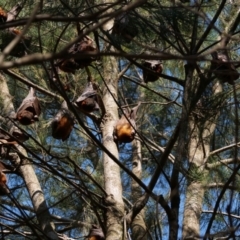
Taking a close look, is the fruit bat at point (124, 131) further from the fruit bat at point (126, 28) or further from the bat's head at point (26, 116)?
the fruit bat at point (126, 28)

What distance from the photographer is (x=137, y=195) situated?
16.0 feet

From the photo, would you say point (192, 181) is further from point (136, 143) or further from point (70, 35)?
point (136, 143)

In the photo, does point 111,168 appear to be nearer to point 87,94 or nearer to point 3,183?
point 87,94

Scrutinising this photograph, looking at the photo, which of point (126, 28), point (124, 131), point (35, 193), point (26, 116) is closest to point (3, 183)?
point (35, 193)

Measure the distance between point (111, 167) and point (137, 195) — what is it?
4.49 ft

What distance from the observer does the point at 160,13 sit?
2.95m

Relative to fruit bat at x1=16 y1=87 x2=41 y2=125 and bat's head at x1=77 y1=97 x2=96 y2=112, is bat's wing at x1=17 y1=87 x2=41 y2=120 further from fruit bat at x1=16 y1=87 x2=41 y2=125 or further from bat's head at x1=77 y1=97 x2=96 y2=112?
bat's head at x1=77 y1=97 x2=96 y2=112

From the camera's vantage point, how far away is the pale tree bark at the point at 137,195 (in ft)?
12.8

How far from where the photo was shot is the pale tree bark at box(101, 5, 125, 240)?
126 inches

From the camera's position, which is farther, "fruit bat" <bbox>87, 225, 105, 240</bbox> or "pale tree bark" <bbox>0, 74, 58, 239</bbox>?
"fruit bat" <bbox>87, 225, 105, 240</bbox>

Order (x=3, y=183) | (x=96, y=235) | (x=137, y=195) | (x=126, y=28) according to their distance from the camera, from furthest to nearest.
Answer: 1. (x=137, y=195)
2. (x=96, y=235)
3. (x=3, y=183)
4. (x=126, y=28)

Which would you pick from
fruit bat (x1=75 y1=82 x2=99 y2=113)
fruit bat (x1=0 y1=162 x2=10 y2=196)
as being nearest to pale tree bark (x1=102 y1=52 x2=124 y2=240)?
fruit bat (x1=75 y1=82 x2=99 y2=113)

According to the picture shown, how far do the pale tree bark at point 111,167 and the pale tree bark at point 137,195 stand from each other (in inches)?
9.4

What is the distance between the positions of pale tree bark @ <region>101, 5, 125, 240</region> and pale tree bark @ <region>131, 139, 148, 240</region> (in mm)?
238
